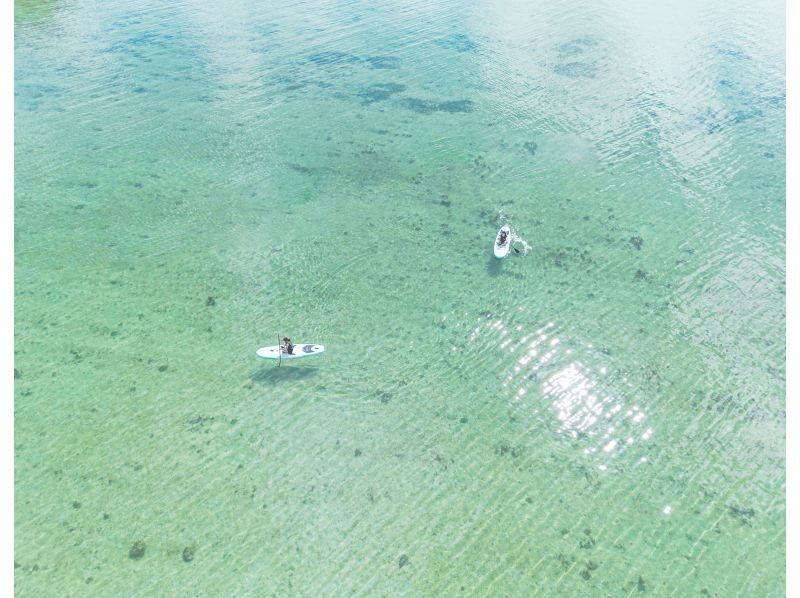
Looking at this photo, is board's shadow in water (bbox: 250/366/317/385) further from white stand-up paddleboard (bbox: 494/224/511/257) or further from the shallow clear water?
white stand-up paddleboard (bbox: 494/224/511/257)

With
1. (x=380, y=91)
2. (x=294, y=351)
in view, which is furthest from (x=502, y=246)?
(x=380, y=91)

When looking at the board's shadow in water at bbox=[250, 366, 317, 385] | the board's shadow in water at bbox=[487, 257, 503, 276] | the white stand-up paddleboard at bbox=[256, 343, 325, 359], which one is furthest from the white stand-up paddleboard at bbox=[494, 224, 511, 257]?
the board's shadow in water at bbox=[250, 366, 317, 385]

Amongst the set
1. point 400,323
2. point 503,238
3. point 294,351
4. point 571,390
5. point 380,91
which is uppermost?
point 380,91

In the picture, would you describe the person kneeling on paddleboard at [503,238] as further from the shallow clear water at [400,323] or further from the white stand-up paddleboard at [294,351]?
the white stand-up paddleboard at [294,351]

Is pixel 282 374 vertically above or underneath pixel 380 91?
underneath

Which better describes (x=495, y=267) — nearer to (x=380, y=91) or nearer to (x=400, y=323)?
(x=400, y=323)

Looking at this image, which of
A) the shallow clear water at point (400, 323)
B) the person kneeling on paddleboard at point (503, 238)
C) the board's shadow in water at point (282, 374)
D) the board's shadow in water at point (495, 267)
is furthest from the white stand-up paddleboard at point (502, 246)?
the board's shadow in water at point (282, 374)
